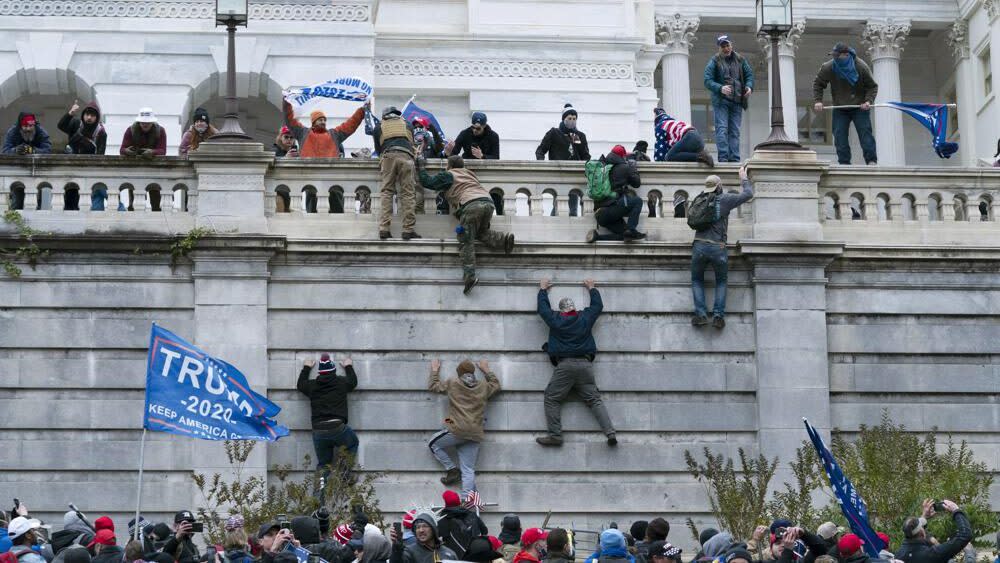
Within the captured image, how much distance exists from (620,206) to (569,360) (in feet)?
7.88

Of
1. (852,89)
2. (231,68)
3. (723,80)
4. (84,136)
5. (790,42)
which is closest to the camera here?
(231,68)

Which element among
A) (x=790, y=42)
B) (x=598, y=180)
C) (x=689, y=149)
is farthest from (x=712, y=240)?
(x=790, y=42)

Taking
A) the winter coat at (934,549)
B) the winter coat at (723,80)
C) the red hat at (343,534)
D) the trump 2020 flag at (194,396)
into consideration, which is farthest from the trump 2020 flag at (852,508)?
the winter coat at (723,80)

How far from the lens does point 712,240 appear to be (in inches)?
1278

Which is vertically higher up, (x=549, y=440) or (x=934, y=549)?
(x=549, y=440)

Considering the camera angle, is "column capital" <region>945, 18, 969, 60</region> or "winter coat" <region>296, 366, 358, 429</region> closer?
"winter coat" <region>296, 366, 358, 429</region>

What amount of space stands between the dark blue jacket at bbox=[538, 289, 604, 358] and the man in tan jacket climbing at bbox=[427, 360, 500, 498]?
1.09 m

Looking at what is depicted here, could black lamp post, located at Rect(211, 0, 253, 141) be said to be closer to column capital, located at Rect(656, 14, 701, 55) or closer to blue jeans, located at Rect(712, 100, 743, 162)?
blue jeans, located at Rect(712, 100, 743, 162)

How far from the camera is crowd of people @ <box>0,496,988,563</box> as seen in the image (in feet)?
74.3

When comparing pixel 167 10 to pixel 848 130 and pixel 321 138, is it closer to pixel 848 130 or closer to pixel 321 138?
pixel 321 138

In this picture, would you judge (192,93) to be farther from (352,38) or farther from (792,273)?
(792,273)

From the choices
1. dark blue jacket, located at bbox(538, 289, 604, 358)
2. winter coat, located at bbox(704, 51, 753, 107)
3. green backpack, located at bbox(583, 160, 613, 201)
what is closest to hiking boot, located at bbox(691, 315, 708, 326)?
dark blue jacket, located at bbox(538, 289, 604, 358)

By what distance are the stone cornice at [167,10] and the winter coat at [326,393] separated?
1482cm

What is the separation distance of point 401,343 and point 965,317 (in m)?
8.31
